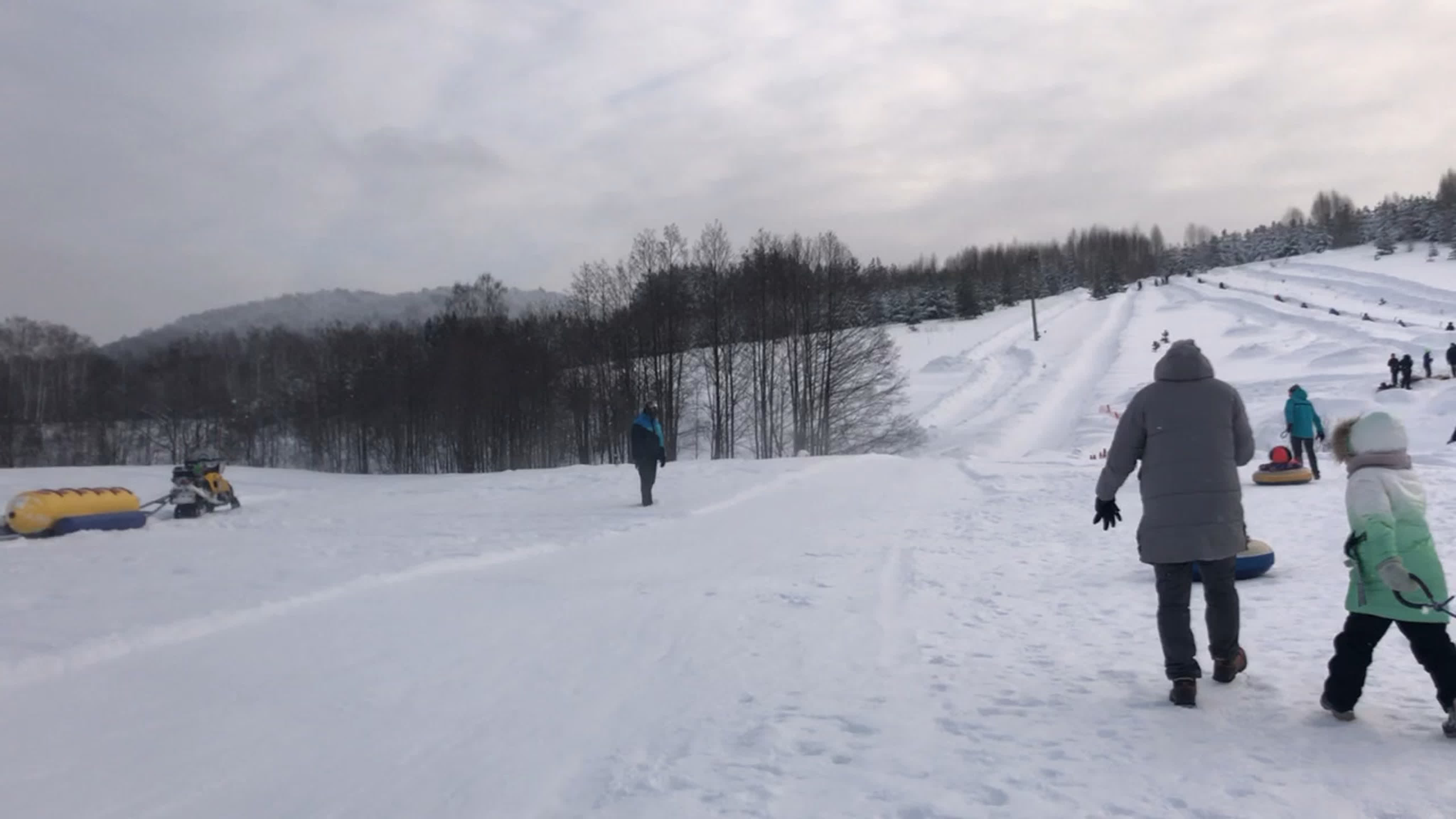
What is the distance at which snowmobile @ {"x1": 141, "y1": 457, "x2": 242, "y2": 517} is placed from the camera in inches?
767

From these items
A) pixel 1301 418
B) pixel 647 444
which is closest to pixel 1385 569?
pixel 647 444

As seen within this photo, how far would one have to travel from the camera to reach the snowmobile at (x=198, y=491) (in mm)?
19484

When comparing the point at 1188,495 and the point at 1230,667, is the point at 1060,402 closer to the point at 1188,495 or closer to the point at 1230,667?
the point at 1230,667

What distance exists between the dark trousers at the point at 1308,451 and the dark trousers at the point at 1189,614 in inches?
600

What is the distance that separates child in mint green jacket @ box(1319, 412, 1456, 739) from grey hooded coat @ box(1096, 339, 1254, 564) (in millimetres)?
585

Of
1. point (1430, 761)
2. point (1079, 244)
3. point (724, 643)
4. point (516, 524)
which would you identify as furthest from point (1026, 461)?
point (1079, 244)

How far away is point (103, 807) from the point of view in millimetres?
4379

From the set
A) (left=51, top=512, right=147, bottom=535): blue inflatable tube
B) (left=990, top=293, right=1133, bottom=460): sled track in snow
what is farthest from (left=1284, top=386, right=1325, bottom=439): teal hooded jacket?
(left=51, top=512, right=147, bottom=535): blue inflatable tube

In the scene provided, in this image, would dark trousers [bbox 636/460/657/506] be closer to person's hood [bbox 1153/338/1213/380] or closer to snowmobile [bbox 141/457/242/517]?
snowmobile [bbox 141/457/242/517]

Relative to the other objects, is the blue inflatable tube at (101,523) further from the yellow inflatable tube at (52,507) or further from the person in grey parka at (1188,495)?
the person in grey parka at (1188,495)

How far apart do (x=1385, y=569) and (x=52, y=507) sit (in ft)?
62.3

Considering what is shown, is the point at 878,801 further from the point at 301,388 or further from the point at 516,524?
the point at 301,388

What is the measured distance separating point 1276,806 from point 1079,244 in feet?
665

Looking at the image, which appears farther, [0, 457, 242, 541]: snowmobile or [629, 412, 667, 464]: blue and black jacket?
[629, 412, 667, 464]: blue and black jacket
